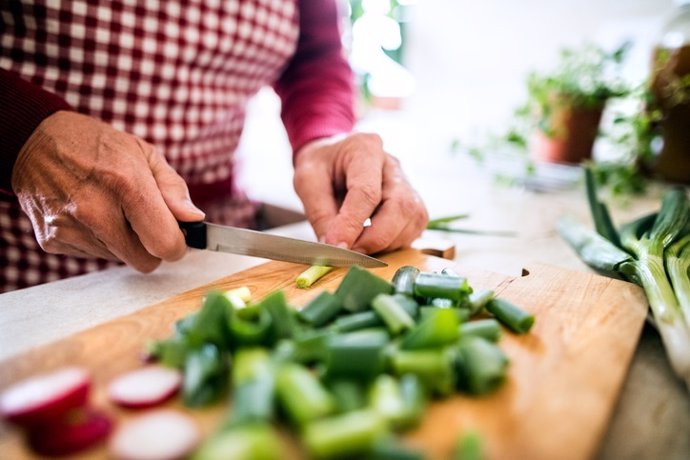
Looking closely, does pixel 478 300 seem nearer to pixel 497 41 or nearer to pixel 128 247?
pixel 128 247

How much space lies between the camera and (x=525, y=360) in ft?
2.46

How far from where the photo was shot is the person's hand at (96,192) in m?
0.92

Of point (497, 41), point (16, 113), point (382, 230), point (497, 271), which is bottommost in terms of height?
point (497, 271)

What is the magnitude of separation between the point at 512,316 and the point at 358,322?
269mm

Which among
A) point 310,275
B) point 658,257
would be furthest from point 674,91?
point 310,275

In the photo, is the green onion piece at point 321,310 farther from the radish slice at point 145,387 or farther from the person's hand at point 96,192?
the person's hand at point 96,192

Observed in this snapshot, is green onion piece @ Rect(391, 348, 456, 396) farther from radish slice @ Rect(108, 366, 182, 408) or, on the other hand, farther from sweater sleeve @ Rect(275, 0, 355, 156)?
sweater sleeve @ Rect(275, 0, 355, 156)

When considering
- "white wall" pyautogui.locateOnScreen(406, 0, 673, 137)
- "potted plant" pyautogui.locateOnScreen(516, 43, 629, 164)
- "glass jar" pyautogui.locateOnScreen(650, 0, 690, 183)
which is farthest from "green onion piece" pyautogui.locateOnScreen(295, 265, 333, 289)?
"white wall" pyautogui.locateOnScreen(406, 0, 673, 137)

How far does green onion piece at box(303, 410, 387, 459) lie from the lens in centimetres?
53

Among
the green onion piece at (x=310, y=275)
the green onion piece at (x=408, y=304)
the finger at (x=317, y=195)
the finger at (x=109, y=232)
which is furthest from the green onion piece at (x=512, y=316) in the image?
the finger at (x=109, y=232)

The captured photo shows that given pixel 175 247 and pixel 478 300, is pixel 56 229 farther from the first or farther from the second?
pixel 478 300

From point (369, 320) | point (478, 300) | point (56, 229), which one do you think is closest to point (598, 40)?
point (478, 300)

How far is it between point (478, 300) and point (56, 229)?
2.72ft

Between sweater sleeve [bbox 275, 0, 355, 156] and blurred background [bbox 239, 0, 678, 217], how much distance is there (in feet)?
0.74
